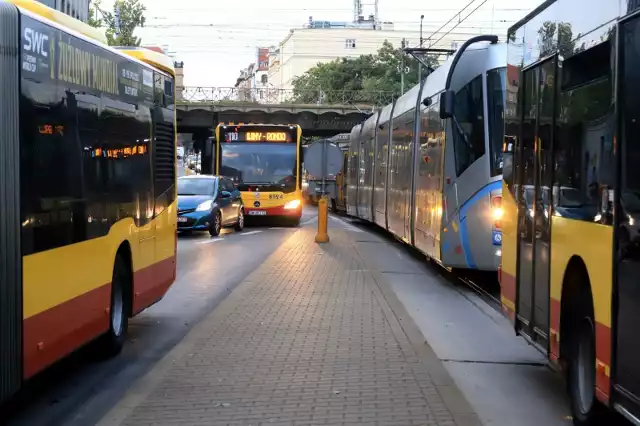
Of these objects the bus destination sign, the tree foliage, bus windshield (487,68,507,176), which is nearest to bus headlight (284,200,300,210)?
the bus destination sign

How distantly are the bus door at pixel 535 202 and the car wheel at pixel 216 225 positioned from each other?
49.8 feet

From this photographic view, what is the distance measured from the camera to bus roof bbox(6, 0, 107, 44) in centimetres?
550

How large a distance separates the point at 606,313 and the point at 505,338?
430 centimetres

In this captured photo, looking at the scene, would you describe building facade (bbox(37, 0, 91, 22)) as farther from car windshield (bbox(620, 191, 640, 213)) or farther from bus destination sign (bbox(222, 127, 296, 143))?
car windshield (bbox(620, 191, 640, 213))

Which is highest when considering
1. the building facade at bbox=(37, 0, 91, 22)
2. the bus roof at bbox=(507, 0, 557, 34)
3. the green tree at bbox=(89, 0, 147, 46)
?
the building facade at bbox=(37, 0, 91, 22)

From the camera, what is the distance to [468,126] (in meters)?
11.8

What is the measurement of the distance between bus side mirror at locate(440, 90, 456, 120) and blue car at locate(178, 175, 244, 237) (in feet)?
34.9

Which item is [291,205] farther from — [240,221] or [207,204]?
[207,204]

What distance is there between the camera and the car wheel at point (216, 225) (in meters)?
21.5

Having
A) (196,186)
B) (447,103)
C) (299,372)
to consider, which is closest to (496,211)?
(447,103)

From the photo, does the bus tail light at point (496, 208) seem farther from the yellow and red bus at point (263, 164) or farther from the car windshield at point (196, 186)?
the yellow and red bus at point (263, 164)

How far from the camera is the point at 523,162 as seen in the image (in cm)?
679

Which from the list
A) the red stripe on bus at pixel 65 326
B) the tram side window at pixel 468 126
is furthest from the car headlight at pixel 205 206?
the red stripe on bus at pixel 65 326

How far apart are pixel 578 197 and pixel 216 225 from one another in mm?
17097
